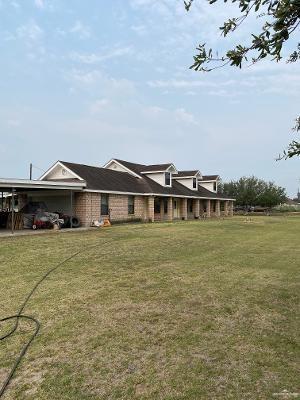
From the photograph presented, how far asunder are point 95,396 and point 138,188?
2717 cm

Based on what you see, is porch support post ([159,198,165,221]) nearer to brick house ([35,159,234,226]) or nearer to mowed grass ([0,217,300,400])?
brick house ([35,159,234,226])

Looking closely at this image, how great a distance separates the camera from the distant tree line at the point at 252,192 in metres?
62.4

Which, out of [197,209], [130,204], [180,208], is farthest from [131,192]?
[197,209]

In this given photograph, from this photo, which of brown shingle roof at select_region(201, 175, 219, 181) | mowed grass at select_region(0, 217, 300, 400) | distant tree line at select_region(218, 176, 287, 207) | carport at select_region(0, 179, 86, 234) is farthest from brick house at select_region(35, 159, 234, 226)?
distant tree line at select_region(218, 176, 287, 207)

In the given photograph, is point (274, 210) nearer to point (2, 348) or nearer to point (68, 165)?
point (68, 165)

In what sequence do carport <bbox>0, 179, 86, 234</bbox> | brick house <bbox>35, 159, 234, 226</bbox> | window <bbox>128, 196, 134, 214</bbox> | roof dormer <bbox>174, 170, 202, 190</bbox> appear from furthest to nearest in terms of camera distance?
roof dormer <bbox>174, 170, 202, 190</bbox> < window <bbox>128, 196, 134, 214</bbox> < brick house <bbox>35, 159, 234, 226</bbox> < carport <bbox>0, 179, 86, 234</bbox>

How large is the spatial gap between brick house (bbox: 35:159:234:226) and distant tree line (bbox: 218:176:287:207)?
Result: 2053 centimetres

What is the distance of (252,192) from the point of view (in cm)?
6244

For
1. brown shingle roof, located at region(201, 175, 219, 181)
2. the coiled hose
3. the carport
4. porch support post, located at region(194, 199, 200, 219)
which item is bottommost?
the coiled hose

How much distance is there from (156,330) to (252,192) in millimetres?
59589

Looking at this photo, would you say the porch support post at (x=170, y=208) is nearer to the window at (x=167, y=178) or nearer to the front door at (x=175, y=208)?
the window at (x=167, y=178)

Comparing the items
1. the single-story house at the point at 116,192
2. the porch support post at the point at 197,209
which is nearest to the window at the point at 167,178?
the single-story house at the point at 116,192

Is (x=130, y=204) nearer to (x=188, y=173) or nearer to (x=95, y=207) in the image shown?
(x=95, y=207)

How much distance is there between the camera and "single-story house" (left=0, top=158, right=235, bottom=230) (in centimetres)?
2427
